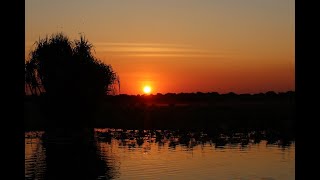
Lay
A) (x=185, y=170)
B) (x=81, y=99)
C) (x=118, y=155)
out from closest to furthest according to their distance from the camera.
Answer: (x=185, y=170), (x=118, y=155), (x=81, y=99)

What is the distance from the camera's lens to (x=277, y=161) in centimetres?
2234

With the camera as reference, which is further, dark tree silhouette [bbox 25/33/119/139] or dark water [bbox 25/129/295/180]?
dark tree silhouette [bbox 25/33/119/139]

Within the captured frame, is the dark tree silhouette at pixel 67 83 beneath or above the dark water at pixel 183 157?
above

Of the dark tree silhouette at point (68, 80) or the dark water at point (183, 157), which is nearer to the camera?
the dark water at point (183, 157)

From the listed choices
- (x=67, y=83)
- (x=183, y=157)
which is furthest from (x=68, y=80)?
(x=183, y=157)

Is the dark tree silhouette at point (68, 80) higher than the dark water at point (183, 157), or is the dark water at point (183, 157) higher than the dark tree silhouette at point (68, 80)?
the dark tree silhouette at point (68, 80)

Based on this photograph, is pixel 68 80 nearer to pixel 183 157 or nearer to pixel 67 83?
pixel 67 83

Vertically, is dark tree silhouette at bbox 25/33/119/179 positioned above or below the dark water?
above

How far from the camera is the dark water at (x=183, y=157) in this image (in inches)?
739

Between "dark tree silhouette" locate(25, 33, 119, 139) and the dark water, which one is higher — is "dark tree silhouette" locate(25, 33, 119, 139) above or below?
above

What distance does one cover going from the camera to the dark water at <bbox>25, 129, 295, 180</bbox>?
1877 cm
